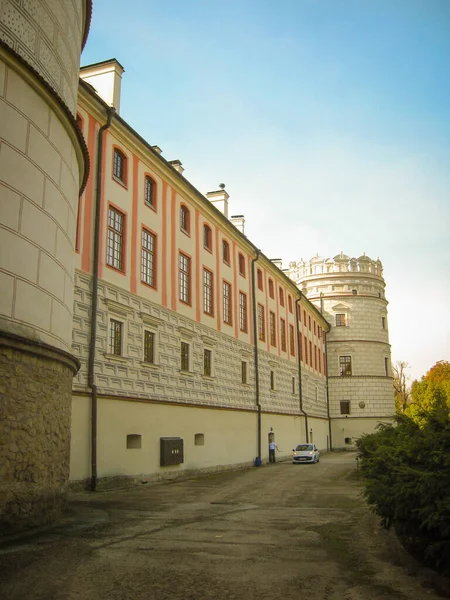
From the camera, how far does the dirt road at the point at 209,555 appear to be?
6426 mm

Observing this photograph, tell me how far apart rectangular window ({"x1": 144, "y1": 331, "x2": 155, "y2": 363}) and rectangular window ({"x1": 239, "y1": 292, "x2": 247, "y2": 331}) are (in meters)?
10.1

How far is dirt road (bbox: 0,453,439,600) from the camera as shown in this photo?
21.1 ft

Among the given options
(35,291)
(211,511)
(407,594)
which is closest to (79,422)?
(211,511)

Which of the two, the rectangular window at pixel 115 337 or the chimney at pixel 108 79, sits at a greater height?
the chimney at pixel 108 79

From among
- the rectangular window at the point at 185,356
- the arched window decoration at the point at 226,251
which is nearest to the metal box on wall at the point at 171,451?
the rectangular window at the point at 185,356

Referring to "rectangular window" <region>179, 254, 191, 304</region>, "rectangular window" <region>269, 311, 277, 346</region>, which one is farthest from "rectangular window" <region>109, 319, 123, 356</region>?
"rectangular window" <region>269, 311, 277, 346</region>

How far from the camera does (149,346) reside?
2183 cm

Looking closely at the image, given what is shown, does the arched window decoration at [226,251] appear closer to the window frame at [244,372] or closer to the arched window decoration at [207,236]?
the arched window decoration at [207,236]

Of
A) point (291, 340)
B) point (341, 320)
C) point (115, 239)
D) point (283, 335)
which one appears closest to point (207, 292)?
point (115, 239)

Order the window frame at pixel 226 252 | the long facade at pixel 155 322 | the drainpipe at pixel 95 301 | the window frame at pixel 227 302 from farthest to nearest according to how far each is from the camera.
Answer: the window frame at pixel 226 252 → the window frame at pixel 227 302 → the long facade at pixel 155 322 → the drainpipe at pixel 95 301

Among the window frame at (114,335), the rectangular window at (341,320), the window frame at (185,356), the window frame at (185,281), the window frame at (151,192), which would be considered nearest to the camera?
the window frame at (114,335)

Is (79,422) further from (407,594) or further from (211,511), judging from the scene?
(407,594)

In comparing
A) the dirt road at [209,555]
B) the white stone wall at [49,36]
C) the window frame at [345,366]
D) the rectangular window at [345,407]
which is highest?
the white stone wall at [49,36]

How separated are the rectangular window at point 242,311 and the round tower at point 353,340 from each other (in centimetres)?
2224
